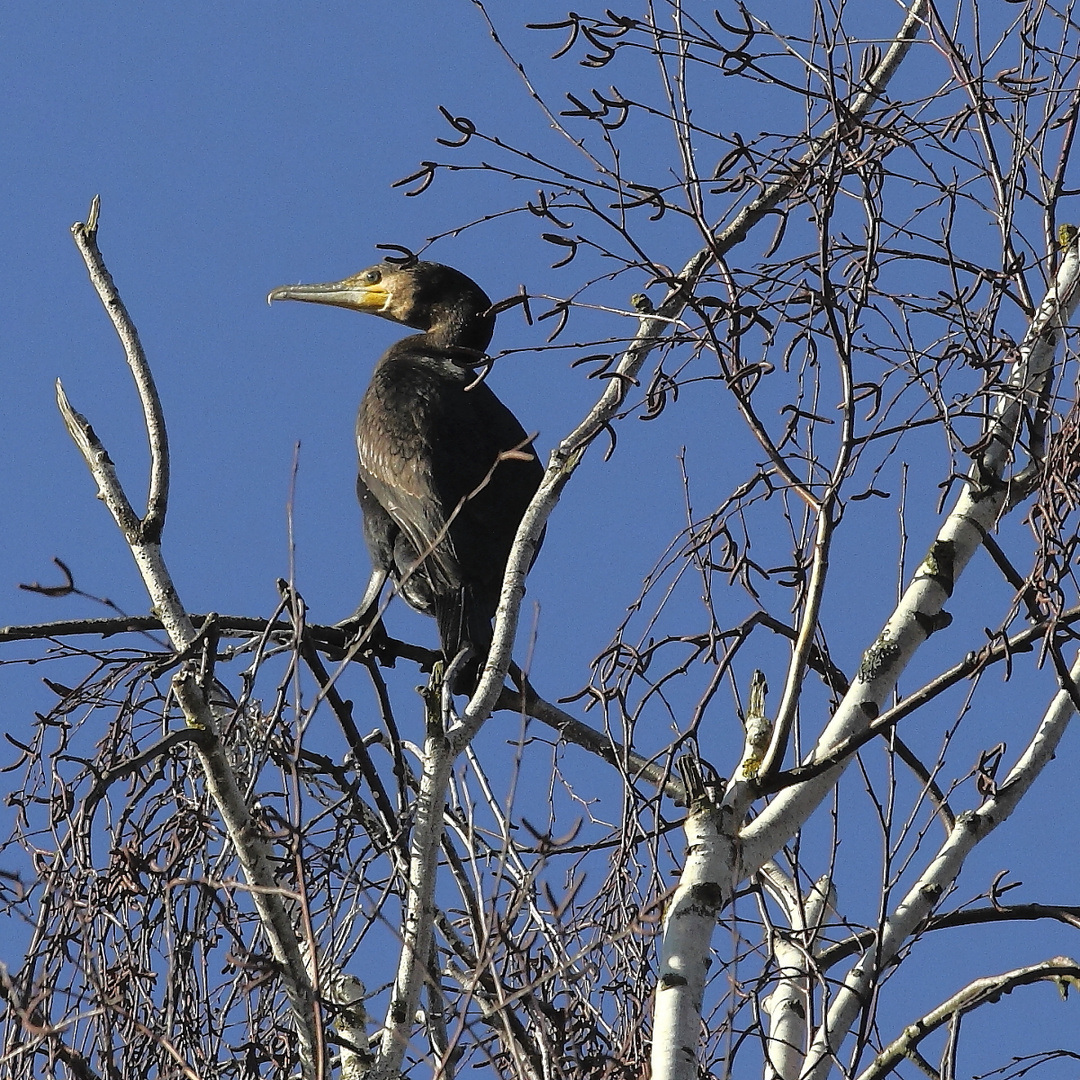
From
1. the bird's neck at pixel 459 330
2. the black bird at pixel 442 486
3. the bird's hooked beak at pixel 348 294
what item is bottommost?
the black bird at pixel 442 486

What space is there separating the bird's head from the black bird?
0.29 m

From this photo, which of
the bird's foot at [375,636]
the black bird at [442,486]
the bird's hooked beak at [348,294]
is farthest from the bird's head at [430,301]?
the bird's foot at [375,636]

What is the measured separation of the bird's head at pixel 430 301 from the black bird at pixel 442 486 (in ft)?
0.94

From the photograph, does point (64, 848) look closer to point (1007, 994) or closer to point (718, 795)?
point (718, 795)

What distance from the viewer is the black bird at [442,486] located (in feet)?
17.1

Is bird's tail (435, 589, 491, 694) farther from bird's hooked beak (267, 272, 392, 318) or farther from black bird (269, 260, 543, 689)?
bird's hooked beak (267, 272, 392, 318)

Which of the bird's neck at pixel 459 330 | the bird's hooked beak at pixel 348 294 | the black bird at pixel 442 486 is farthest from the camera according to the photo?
the bird's hooked beak at pixel 348 294

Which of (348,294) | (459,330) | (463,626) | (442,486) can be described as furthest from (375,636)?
(348,294)

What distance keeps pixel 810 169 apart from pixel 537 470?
2721mm

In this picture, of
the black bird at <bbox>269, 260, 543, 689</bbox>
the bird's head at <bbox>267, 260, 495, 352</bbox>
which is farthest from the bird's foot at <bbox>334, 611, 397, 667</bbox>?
the bird's head at <bbox>267, 260, 495, 352</bbox>

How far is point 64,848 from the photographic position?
118 inches

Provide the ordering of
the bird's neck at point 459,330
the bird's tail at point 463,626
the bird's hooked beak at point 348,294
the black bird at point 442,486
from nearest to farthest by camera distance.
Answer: the bird's tail at point 463,626 → the black bird at point 442,486 → the bird's neck at point 459,330 → the bird's hooked beak at point 348,294

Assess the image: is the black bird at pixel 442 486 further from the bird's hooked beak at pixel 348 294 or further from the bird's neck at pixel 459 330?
the bird's hooked beak at pixel 348 294

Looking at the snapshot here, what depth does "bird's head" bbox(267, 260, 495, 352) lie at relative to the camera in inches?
260
